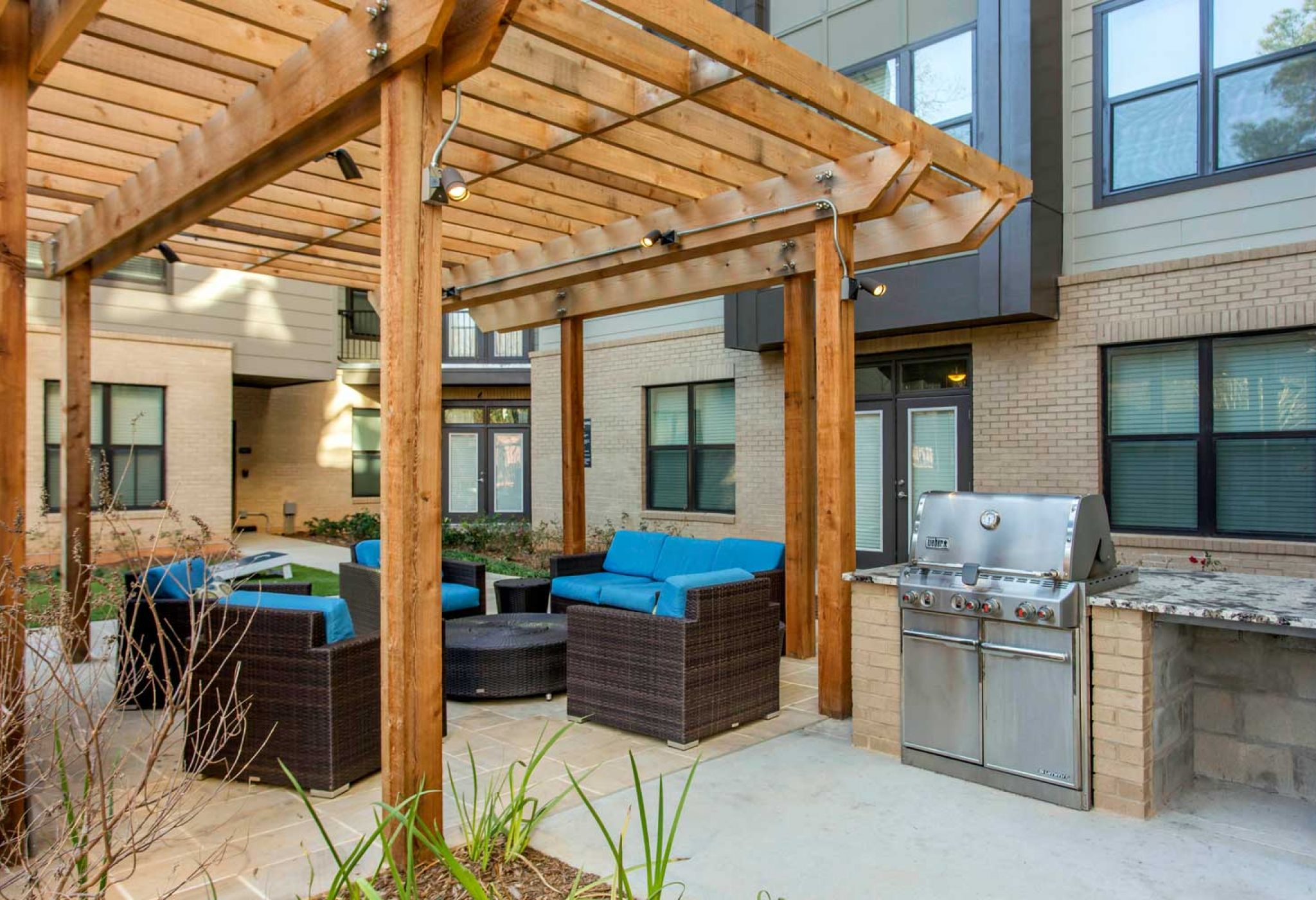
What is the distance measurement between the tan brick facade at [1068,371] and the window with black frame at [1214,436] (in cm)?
19

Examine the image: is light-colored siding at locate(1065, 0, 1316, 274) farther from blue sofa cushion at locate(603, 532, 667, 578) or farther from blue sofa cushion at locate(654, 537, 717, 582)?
blue sofa cushion at locate(603, 532, 667, 578)

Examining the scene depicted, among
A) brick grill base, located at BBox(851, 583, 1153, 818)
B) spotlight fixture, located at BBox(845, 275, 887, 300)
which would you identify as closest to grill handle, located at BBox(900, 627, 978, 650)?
brick grill base, located at BBox(851, 583, 1153, 818)

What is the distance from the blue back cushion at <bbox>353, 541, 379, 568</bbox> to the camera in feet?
23.6

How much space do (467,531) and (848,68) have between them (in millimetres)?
8824

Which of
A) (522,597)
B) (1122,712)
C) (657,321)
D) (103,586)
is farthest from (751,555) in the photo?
(657,321)

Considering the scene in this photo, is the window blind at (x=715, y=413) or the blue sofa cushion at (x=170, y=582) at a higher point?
the window blind at (x=715, y=413)

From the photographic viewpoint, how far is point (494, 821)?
3.53 m

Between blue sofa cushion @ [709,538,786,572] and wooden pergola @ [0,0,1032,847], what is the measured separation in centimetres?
20

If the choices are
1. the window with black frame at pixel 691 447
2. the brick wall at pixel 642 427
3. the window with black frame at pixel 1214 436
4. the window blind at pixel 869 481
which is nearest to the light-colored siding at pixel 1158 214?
the window with black frame at pixel 1214 436

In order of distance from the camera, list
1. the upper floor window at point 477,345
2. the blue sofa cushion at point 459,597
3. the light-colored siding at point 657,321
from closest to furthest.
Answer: the blue sofa cushion at point 459,597 < the light-colored siding at point 657,321 < the upper floor window at point 477,345

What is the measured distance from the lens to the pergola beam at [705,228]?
5.50 meters

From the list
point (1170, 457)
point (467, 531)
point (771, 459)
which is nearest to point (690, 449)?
point (771, 459)

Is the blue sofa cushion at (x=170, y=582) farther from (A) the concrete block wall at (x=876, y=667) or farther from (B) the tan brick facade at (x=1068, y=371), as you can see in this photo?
(B) the tan brick facade at (x=1068, y=371)

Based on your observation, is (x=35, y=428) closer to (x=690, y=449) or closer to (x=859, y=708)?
(x=690, y=449)
